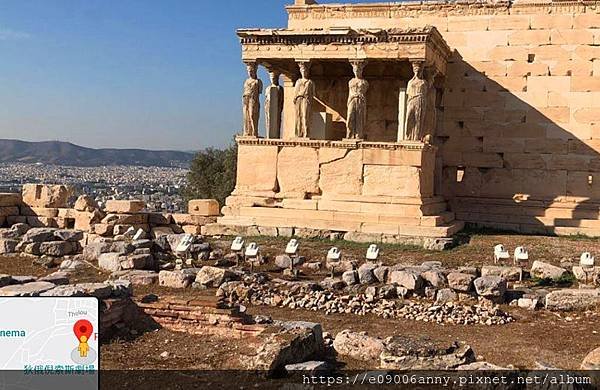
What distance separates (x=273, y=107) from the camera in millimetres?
20734

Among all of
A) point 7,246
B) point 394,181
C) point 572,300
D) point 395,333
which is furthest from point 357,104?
point 395,333

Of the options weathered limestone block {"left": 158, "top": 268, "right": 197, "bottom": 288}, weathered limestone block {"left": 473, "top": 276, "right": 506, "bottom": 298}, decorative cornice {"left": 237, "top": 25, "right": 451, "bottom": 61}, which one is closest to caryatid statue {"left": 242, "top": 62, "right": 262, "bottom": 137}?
decorative cornice {"left": 237, "top": 25, "right": 451, "bottom": 61}

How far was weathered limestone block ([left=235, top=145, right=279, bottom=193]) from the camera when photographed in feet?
65.6

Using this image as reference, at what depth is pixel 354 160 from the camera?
19047mm

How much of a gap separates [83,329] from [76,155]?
413 feet

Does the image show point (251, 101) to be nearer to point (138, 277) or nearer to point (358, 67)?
point (358, 67)

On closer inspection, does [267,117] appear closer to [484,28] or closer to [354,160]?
[354,160]

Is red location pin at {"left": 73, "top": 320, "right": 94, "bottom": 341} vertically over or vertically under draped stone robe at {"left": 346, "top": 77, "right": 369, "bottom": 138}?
under

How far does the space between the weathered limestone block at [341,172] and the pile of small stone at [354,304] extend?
662 cm

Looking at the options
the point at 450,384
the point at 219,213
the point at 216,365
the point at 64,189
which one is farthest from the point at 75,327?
the point at 64,189

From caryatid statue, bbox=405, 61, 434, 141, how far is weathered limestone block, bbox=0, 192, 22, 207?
42.4 feet

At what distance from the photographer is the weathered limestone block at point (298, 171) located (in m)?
19.5

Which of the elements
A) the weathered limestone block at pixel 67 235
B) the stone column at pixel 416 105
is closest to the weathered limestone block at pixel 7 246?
the weathered limestone block at pixel 67 235

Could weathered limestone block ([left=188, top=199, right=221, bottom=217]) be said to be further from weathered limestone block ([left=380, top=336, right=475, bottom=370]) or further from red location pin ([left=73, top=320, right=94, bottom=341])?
red location pin ([left=73, top=320, right=94, bottom=341])
